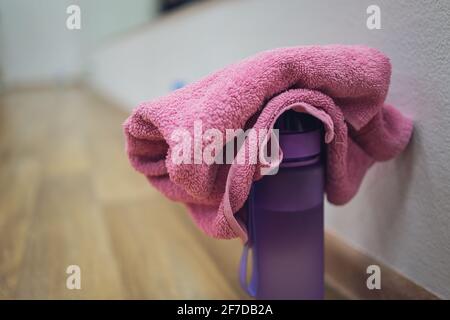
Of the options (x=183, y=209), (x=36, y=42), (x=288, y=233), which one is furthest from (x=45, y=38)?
(x=288, y=233)

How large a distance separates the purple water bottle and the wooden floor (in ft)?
0.26

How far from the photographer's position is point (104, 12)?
317cm

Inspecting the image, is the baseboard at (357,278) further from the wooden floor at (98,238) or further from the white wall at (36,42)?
the white wall at (36,42)

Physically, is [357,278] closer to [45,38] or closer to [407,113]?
[407,113]

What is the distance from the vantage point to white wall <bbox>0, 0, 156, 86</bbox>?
3271 millimetres

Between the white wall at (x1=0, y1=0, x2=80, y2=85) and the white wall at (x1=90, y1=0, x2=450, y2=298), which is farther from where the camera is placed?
the white wall at (x1=0, y1=0, x2=80, y2=85)

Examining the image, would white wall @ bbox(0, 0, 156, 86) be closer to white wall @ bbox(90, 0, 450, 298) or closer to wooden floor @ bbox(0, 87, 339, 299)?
wooden floor @ bbox(0, 87, 339, 299)

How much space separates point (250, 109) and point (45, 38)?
3.95 metres

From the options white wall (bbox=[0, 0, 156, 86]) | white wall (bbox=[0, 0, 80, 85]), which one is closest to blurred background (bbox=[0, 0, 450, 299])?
white wall (bbox=[0, 0, 156, 86])

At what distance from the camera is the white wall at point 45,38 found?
3271 mm

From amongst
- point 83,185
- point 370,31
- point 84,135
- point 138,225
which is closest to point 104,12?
point 84,135

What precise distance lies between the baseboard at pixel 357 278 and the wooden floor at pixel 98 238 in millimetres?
27
